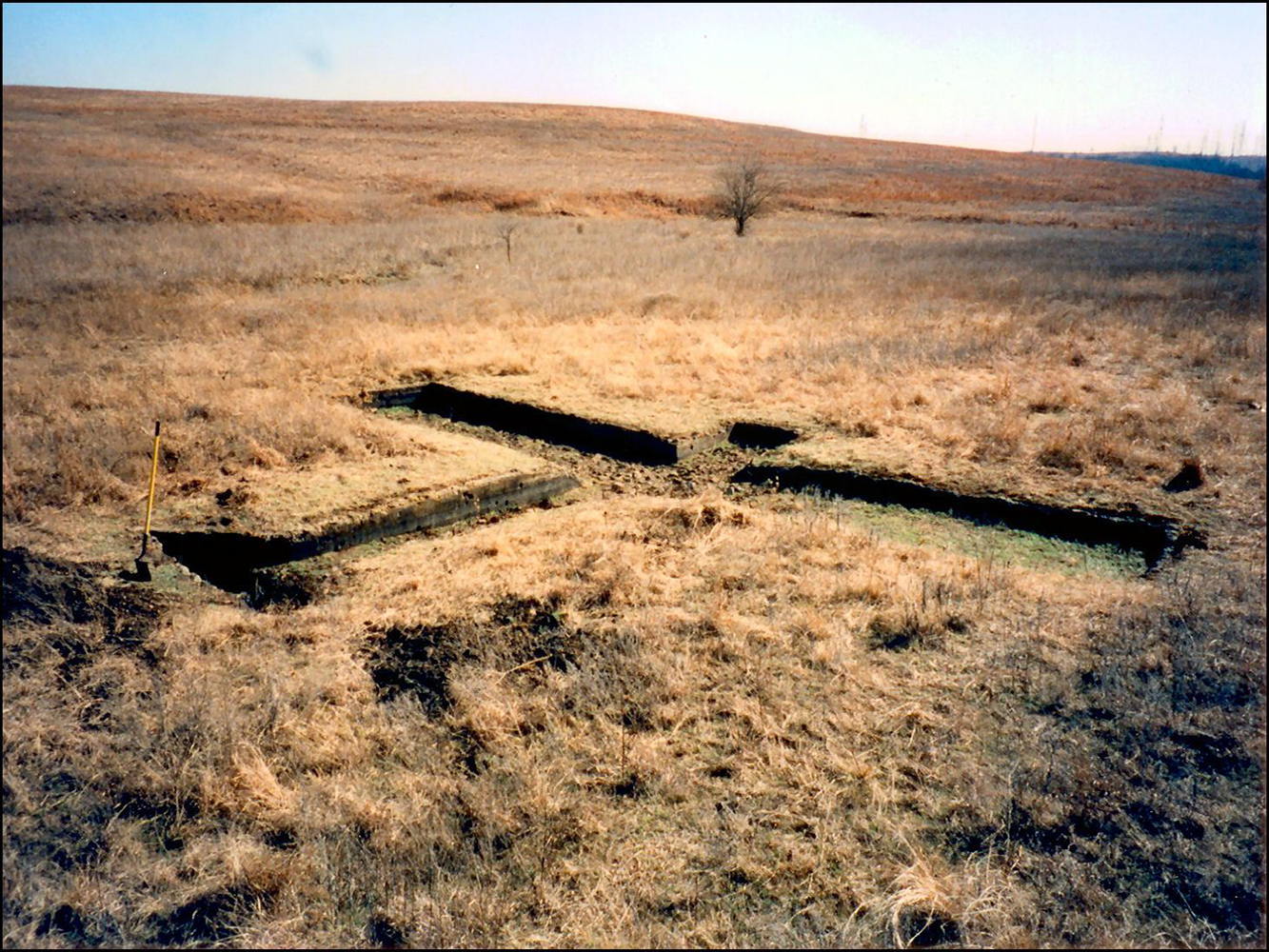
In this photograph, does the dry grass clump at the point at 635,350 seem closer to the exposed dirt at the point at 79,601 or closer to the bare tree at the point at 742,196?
the exposed dirt at the point at 79,601

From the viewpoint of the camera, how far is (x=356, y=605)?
199 inches

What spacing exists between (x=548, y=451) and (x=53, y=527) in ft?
12.8

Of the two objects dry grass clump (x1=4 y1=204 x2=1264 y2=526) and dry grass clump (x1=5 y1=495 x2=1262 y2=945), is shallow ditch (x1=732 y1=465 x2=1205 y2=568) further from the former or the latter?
dry grass clump (x1=5 y1=495 x2=1262 y2=945)

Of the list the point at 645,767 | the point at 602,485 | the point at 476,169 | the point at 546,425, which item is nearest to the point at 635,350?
the point at 546,425

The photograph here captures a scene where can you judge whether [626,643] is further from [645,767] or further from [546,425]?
[546,425]

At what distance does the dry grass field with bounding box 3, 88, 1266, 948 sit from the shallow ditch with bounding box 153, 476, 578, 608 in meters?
0.15

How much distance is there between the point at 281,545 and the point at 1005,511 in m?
5.29

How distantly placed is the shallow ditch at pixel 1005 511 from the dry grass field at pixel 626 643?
19 cm

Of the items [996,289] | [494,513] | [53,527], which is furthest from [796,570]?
[996,289]

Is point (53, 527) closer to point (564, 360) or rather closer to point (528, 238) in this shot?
point (564, 360)

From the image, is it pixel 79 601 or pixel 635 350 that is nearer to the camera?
pixel 79 601

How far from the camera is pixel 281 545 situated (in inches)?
229

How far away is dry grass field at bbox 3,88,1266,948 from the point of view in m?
2.89

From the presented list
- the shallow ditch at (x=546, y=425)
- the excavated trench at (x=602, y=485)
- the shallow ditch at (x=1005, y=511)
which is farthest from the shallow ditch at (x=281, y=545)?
the shallow ditch at (x=1005, y=511)
